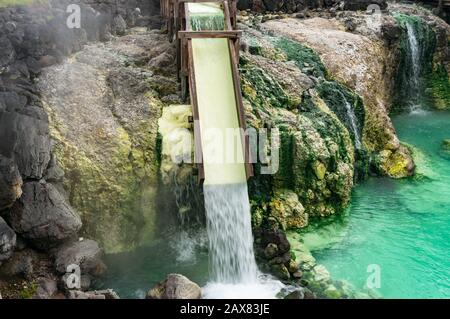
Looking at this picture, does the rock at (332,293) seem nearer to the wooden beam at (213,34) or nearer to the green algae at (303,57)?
the wooden beam at (213,34)

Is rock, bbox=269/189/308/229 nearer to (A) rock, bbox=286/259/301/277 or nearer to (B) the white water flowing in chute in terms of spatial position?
(B) the white water flowing in chute

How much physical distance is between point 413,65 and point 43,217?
55.8ft

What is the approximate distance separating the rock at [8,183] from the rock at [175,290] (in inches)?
129

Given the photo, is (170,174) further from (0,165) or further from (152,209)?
(0,165)

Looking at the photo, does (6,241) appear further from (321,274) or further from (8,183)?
(321,274)

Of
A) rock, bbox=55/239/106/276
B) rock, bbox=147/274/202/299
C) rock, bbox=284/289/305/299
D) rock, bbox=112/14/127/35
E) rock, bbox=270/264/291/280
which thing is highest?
rock, bbox=112/14/127/35

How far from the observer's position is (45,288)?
10117mm

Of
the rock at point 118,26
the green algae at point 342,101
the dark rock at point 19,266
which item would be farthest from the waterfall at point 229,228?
the rock at point 118,26

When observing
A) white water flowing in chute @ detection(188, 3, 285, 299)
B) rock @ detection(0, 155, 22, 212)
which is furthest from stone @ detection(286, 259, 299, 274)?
rock @ detection(0, 155, 22, 212)

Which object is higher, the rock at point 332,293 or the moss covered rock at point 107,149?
the moss covered rock at point 107,149

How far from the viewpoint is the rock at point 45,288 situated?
998cm

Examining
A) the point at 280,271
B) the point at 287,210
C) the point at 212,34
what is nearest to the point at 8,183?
the point at 280,271

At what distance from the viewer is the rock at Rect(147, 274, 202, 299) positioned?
9961 millimetres

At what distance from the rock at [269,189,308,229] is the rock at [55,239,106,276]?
439cm
